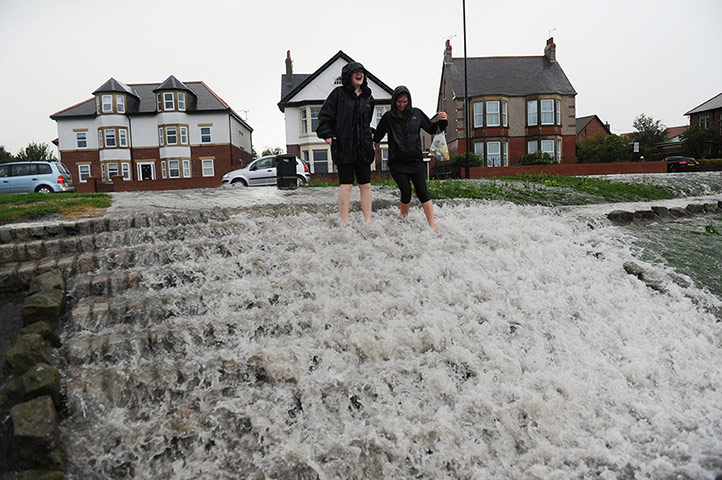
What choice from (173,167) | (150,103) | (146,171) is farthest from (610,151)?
(146,171)

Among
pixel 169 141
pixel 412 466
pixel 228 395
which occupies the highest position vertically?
pixel 169 141

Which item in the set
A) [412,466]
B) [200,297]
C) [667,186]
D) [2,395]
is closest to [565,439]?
[412,466]

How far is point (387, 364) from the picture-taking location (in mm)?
4113

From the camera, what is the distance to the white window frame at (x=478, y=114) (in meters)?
35.9

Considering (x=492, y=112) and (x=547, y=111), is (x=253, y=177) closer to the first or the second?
(x=492, y=112)

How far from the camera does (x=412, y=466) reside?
3.25 meters

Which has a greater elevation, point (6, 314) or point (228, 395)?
point (6, 314)

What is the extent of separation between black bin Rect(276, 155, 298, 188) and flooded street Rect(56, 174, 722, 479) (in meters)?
7.71

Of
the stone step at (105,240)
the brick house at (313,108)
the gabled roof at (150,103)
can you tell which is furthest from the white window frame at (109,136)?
the stone step at (105,240)

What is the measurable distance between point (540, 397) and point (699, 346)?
2.18 m

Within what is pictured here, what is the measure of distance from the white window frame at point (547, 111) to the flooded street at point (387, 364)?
3285 centimetres

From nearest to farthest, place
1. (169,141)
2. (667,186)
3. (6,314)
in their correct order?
1. (6,314)
2. (667,186)
3. (169,141)

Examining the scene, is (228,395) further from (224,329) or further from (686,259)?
(686,259)

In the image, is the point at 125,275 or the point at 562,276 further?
the point at 562,276
